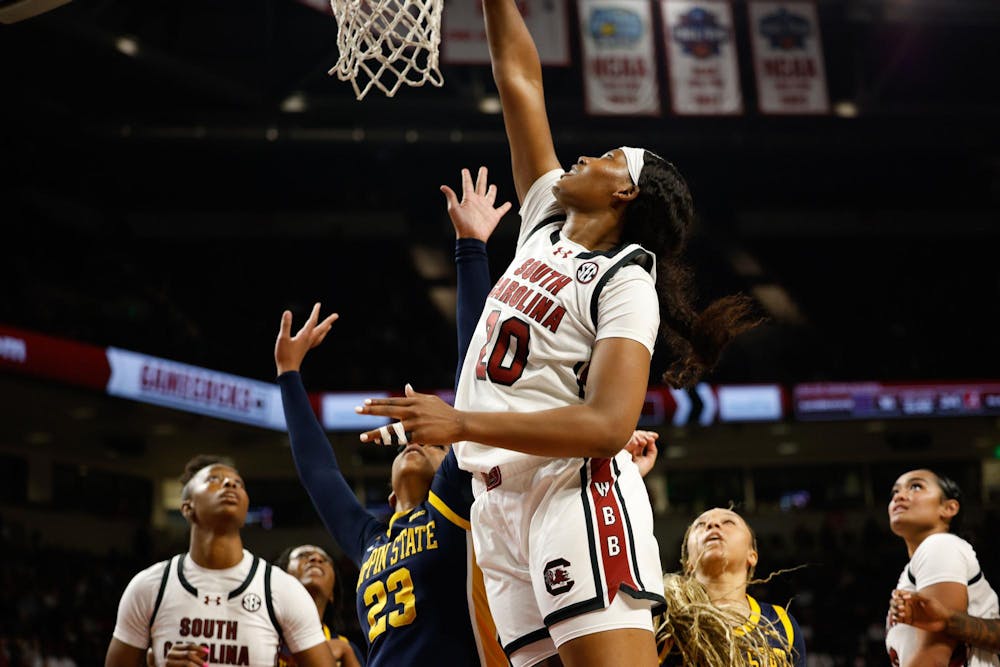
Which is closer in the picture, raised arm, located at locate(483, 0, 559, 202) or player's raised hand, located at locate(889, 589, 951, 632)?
raised arm, located at locate(483, 0, 559, 202)

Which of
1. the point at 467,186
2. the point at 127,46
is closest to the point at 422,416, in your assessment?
A: the point at 467,186

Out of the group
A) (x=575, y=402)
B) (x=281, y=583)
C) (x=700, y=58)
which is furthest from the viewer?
(x=700, y=58)

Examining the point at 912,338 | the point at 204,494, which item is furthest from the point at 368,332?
the point at 204,494

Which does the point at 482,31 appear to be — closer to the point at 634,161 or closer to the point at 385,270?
the point at 385,270

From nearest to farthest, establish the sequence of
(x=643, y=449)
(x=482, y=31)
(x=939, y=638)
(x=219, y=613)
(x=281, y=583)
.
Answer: (x=643, y=449)
(x=939, y=638)
(x=219, y=613)
(x=281, y=583)
(x=482, y=31)

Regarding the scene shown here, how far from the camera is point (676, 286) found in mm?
2857

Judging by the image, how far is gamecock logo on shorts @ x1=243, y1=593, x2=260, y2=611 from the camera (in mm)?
4711

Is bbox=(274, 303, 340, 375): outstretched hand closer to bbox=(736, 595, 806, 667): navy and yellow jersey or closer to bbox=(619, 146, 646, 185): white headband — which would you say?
bbox=(619, 146, 646, 185): white headband

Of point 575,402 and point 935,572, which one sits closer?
point 575,402

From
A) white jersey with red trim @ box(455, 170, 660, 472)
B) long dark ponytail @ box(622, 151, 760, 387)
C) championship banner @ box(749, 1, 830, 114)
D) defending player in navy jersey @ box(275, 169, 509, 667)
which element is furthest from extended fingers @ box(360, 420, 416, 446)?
championship banner @ box(749, 1, 830, 114)

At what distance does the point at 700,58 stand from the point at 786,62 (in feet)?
4.07

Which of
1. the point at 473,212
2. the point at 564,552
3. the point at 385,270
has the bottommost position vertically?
the point at 564,552

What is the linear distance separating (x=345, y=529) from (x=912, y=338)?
19.1m

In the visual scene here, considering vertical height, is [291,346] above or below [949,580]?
above
